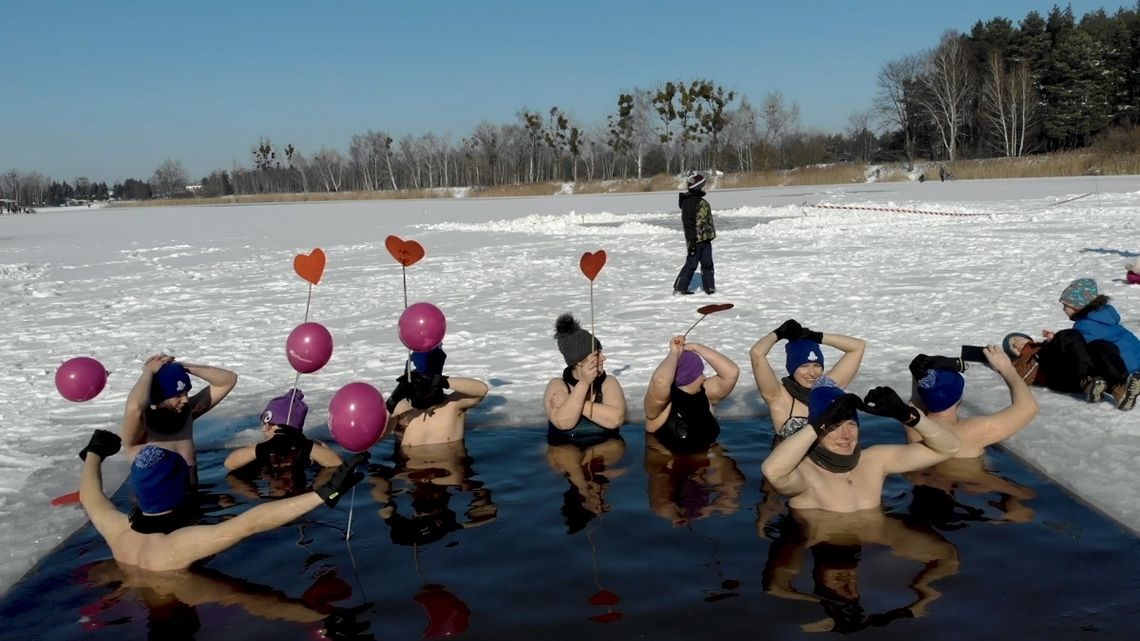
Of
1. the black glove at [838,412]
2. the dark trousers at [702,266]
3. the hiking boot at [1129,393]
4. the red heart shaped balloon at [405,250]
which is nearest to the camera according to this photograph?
Answer: the black glove at [838,412]

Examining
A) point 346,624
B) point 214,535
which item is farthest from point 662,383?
point 214,535

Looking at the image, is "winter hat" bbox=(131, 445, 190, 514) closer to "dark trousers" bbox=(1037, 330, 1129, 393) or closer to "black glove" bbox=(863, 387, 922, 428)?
"black glove" bbox=(863, 387, 922, 428)

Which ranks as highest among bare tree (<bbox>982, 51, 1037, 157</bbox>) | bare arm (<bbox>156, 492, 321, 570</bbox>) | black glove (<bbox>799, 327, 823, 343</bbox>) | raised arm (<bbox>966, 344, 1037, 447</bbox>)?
bare tree (<bbox>982, 51, 1037, 157</bbox>)

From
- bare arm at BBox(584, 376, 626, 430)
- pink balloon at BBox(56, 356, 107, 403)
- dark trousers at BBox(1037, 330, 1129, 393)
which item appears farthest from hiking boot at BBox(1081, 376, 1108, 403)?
pink balloon at BBox(56, 356, 107, 403)

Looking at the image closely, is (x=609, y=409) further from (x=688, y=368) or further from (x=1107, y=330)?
(x=1107, y=330)

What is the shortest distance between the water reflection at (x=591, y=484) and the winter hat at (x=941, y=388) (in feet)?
6.56

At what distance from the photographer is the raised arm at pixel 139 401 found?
527 centimetres

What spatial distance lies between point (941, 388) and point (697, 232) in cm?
684

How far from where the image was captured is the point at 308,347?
18.0ft

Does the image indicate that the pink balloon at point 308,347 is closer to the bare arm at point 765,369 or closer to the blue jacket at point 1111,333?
the bare arm at point 765,369

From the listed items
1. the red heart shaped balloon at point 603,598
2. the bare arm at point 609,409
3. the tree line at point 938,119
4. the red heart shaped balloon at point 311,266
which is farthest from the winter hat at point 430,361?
the tree line at point 938,119

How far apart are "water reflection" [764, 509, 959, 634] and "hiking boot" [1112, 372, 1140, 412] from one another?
2547 mm

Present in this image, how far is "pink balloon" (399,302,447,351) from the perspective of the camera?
567 centimetres

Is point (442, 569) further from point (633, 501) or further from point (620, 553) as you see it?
point (633, 501)
